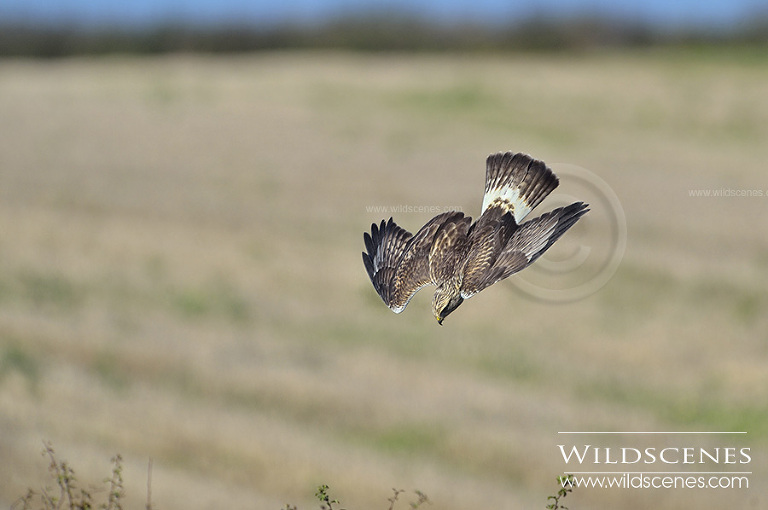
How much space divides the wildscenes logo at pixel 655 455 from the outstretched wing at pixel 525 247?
11.8 m

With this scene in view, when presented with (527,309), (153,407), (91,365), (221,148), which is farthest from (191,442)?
(221,148)

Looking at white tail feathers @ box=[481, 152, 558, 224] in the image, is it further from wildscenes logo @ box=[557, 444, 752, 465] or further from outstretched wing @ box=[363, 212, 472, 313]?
wildscenes logo @ box=[557, 444, 752, 465]

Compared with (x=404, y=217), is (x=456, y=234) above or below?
below

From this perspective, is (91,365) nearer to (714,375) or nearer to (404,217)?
(404,217)

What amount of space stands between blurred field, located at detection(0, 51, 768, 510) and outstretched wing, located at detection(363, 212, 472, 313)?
0.14 m

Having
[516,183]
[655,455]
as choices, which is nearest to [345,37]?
[655,455]

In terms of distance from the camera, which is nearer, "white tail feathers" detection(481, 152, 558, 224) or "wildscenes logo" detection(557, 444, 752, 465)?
"white tail feathers" detection(481, 152, 558, 224)

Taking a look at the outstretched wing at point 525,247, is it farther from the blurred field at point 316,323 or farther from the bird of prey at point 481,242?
the blurred field at point 316,323

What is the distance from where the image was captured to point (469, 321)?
2077 centimetres

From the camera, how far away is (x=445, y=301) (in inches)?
146

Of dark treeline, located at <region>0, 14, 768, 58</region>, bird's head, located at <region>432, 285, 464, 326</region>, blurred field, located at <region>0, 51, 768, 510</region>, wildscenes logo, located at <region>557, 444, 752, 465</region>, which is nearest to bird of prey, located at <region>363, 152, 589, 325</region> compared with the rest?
bird's head, located at <region>432, 285, 464, 326</region>

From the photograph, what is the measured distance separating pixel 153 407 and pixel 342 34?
6009cm

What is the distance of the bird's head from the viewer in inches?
142

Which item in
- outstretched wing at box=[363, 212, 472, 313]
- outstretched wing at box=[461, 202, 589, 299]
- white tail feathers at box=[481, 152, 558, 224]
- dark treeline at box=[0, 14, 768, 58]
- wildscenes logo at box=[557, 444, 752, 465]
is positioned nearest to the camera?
outstretched wing at box=[461, 202, 589, 299]
